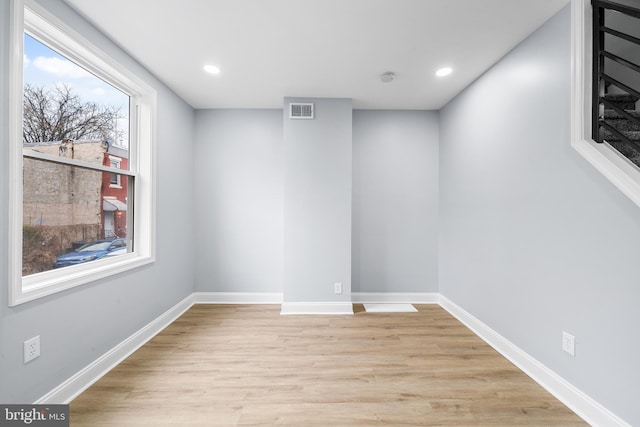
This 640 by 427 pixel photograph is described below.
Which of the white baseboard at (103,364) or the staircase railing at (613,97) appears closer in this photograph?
the staircase railing at (613,97)

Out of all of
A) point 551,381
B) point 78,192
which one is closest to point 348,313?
point 551,381

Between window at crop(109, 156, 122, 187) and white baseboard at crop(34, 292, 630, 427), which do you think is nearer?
white baseboard at crop(34, 292, 630, 427)

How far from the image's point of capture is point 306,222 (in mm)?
3469

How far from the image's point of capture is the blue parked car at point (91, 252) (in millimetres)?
2025

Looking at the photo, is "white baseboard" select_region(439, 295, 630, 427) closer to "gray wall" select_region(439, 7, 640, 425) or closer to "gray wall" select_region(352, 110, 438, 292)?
"gray wall" select_region(439, 7, 640, 425)

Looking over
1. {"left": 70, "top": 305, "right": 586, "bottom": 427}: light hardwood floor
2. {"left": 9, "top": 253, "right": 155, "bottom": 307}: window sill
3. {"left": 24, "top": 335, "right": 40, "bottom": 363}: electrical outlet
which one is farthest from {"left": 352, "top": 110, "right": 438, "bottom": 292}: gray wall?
{"left": 24, "top": 335, "right": 40, "bottom": 363}: electrical outlet

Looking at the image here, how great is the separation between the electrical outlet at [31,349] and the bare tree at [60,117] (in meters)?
1.16

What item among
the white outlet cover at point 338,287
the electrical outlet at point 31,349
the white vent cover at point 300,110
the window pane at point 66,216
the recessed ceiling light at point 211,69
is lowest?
the white outlet cover at point 338,287

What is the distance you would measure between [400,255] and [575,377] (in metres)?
2.19

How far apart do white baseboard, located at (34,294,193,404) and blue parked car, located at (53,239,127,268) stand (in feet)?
2.45

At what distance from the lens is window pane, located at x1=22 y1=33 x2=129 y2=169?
1.79 meters

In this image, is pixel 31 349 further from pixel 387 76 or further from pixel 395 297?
pixel 395 297

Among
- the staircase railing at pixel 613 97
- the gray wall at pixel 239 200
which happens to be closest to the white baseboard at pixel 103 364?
the gray wall at pixel 239 200

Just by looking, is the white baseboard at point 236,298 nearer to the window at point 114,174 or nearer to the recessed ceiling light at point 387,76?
the window at point 114,174
